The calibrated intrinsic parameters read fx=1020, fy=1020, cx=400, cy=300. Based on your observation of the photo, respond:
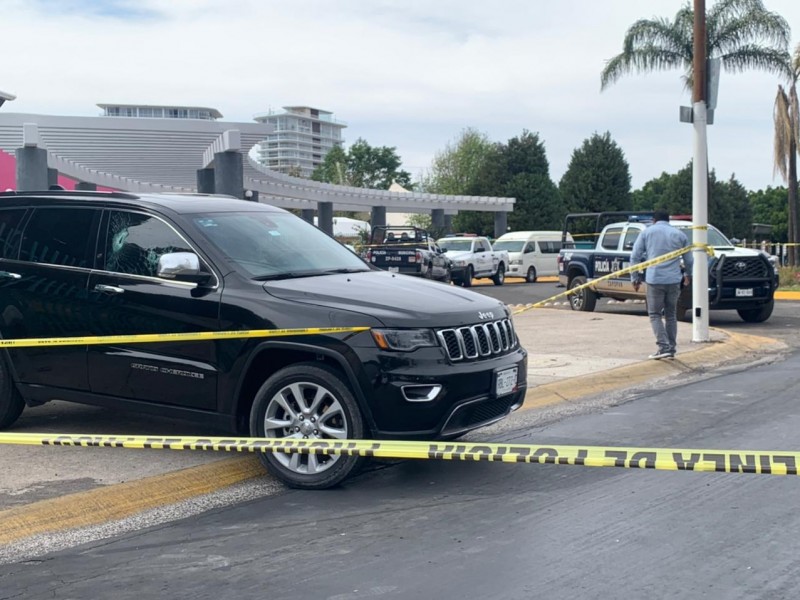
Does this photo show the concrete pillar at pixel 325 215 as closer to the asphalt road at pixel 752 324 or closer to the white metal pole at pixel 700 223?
the asphalt road at pixel 752 324

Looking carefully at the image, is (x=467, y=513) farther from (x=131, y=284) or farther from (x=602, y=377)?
(x=602, y=377)

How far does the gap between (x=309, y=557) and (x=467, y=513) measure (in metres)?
1.06

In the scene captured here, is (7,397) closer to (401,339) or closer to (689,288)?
(401,339)

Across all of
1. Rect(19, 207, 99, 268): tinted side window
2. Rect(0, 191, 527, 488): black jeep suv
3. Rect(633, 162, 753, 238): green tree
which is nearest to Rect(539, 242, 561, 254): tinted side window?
Rect(633, 162, 753, 238): green tree

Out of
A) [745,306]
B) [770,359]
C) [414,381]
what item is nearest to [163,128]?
[745,306]

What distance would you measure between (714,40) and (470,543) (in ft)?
95.7

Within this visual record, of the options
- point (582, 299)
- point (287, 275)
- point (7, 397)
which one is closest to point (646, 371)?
point (287, 275)

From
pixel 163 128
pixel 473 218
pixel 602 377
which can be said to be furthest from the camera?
pixel 473 218

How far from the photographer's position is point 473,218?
7050 cm

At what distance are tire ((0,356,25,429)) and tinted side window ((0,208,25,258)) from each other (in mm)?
791

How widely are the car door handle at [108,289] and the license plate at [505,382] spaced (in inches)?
100

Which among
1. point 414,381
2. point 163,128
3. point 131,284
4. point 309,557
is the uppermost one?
point 163,128

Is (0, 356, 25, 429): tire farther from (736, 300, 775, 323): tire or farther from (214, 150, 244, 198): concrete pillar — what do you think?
(214, 150, 244, 198): concrete pillar

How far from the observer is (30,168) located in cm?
2130
